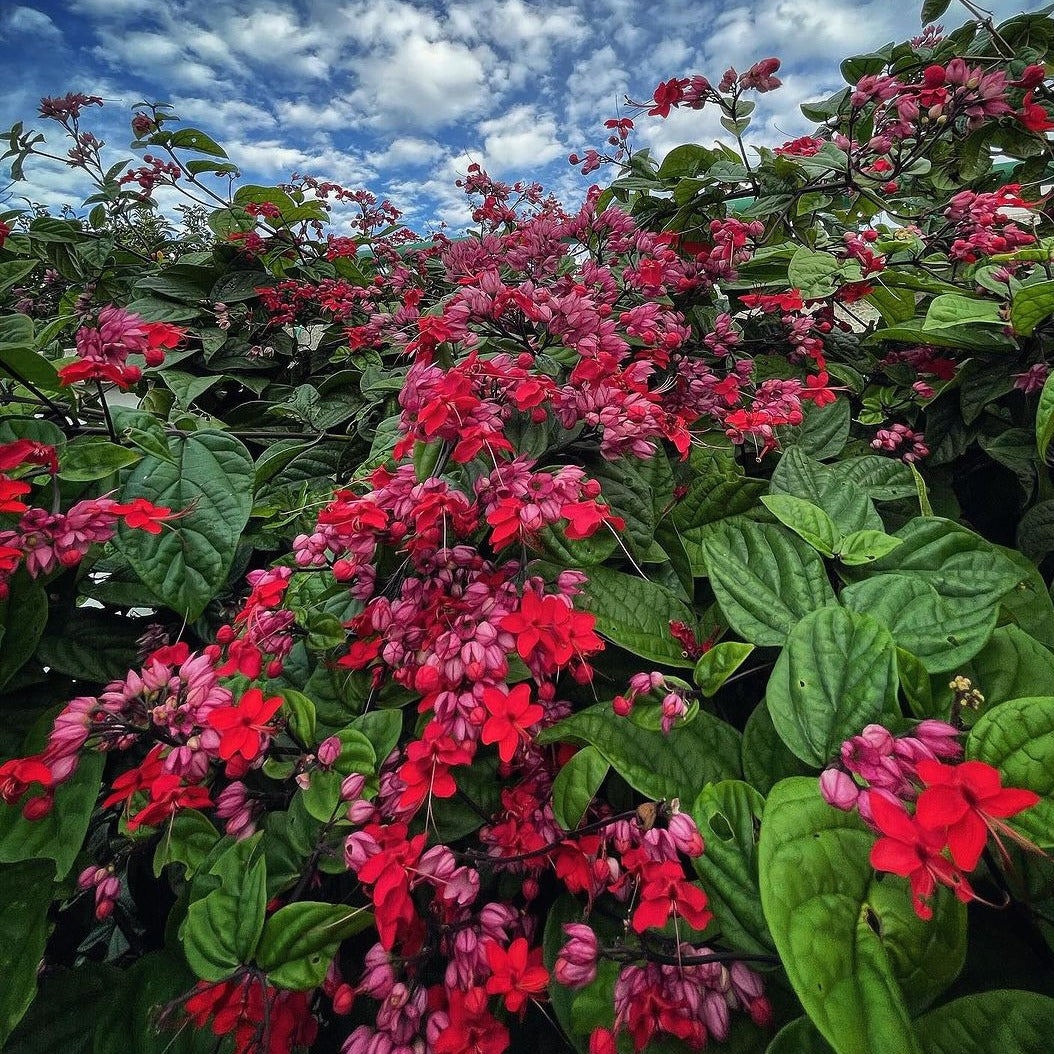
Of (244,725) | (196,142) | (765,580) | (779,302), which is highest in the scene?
(196,142)

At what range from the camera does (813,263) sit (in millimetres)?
1096

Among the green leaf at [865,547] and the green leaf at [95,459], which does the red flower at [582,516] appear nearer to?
the green leaf at [865,547]

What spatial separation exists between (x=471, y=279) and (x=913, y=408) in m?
0.87

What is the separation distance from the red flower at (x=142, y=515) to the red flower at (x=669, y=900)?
66cm

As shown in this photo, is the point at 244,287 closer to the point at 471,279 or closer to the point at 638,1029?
the point at 471,279

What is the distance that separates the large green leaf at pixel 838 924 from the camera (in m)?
0.34

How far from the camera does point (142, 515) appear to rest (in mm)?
694

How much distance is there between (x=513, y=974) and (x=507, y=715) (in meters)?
0.22

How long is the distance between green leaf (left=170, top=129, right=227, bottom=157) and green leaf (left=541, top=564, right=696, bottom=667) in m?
1.83

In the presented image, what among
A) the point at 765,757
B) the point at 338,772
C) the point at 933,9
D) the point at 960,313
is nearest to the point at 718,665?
the point at 765,757

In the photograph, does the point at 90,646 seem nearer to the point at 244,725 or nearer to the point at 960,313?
the point at 244,725

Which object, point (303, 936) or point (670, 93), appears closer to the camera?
point (303, 936)

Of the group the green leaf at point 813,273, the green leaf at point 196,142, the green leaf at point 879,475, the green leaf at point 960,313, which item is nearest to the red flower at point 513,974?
the green leaf at point 879,475

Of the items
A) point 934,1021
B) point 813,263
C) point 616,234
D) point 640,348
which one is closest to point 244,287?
point 616,234
